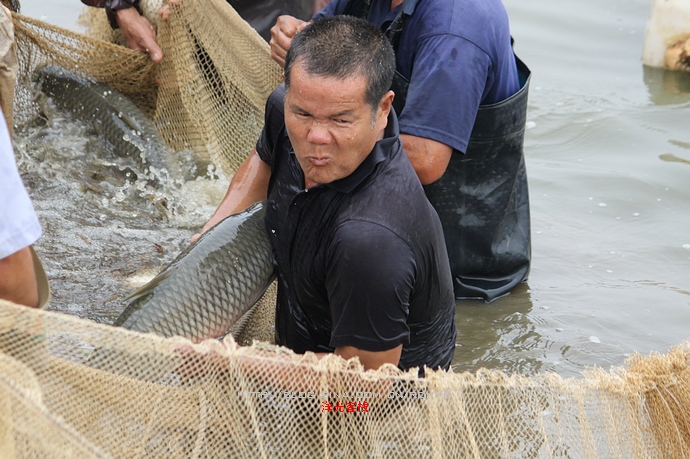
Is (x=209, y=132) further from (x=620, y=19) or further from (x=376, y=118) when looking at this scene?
(x=620, y=19)

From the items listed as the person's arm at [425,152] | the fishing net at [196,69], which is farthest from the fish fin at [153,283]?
the fishing net at [196,69]

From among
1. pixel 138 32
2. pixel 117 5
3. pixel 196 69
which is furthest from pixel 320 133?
pixel 117 5

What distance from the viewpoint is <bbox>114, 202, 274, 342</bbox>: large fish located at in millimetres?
2896

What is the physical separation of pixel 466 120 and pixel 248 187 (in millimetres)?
969

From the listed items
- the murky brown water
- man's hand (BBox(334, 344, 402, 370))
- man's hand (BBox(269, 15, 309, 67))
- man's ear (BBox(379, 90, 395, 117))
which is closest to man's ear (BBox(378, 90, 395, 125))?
man's ear (BBox(379, 90, 395, 117))

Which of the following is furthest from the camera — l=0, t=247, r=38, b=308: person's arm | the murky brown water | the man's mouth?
the murky brown water

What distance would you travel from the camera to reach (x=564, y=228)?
5.51 meters

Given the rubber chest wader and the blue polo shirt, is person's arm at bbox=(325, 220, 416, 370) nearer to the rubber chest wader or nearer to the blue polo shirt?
the blue polo shirt

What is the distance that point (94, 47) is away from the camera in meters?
5.25

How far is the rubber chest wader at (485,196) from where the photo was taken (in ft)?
12.0

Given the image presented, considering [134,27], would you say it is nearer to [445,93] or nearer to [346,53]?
[445,93]

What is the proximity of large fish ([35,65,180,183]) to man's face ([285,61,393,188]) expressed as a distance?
116 inches

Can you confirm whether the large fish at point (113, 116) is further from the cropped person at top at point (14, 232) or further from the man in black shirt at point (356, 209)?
the cropped person at top at point (14, 232)

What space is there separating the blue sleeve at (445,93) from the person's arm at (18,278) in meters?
1.64
